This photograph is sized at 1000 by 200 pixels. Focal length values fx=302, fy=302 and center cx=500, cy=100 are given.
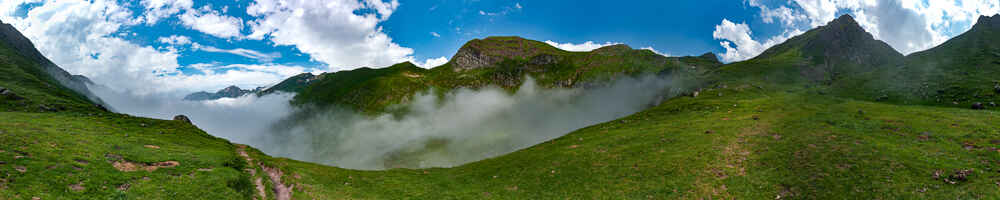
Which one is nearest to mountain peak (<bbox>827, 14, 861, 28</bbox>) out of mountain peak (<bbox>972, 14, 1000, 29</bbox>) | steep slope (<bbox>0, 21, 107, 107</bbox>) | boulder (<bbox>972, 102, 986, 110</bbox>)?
mountain peak (<bbox>972, 14, 1000, 29</bbox>)

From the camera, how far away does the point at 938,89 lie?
7025cm

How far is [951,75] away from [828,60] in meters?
91.4

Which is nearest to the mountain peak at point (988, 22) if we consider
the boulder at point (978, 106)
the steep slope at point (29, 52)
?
the boulder at point (978, 106)

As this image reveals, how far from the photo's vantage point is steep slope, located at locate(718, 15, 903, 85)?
129 meters

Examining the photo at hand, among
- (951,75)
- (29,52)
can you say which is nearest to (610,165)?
(951,75)

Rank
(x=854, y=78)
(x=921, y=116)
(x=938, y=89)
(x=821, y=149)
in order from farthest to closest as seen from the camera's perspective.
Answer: (x=854, y=78) → (x=938, y=89) → (x=921, y=116) → (x=821, y=149)

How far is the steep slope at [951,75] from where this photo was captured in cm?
6485

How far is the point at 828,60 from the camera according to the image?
509 ft

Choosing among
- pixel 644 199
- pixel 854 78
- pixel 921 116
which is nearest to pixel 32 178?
pixel 644 199

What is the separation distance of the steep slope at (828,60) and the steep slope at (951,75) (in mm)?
15936

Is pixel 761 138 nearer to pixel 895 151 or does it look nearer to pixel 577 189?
pixel 895 151

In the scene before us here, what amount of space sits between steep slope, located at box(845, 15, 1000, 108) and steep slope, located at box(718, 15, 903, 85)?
15936 millimetres

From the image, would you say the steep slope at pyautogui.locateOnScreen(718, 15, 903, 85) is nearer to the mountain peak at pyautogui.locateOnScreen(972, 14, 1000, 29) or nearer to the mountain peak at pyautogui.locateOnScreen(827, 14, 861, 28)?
the mountain peak at pyautogui.locateOnScreen(827, 14, 861, 28)

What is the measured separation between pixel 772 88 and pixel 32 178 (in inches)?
6164
